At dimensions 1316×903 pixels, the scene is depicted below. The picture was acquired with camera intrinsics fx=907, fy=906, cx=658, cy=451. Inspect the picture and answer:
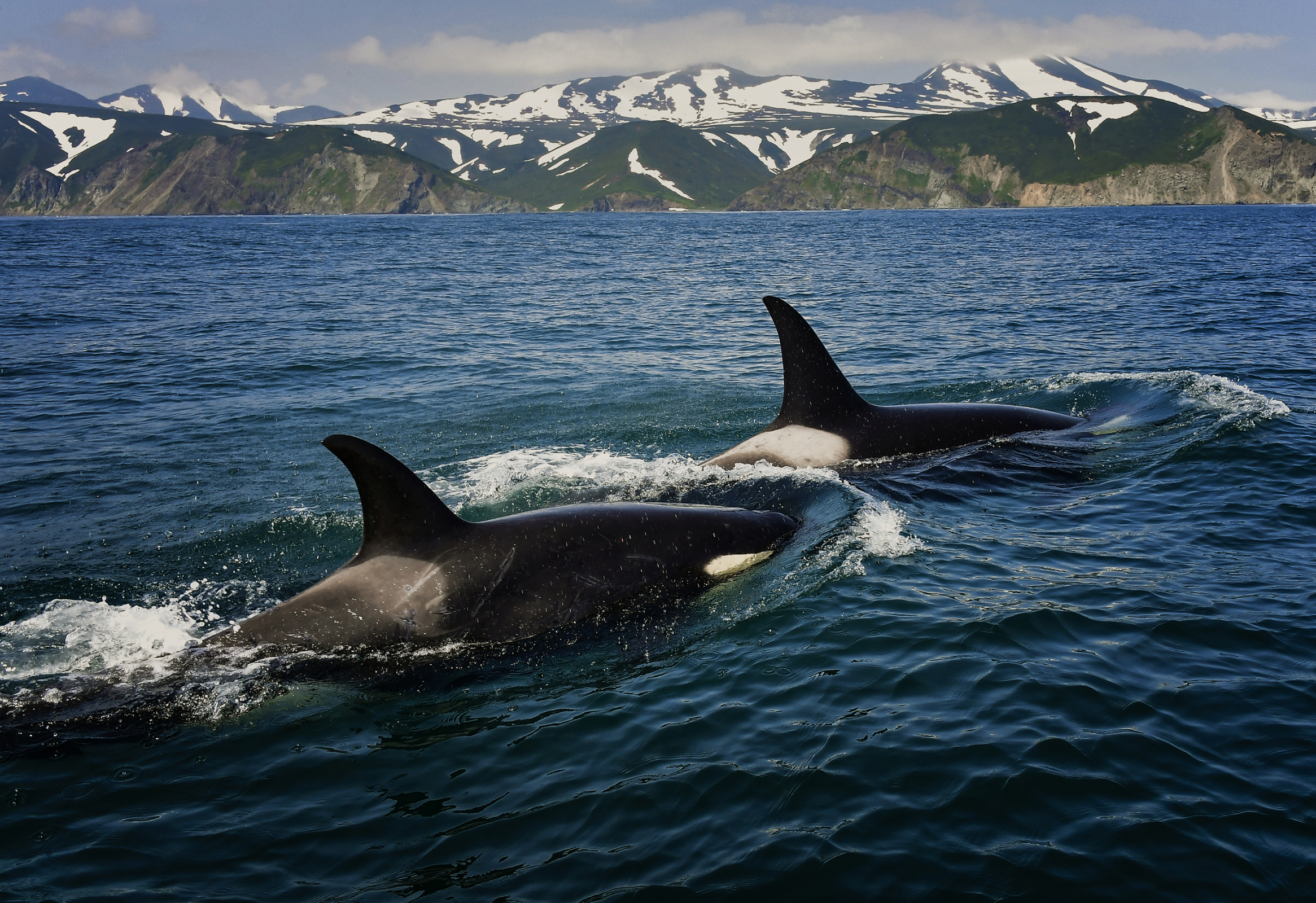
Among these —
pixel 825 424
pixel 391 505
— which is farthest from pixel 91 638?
pixel 825 424

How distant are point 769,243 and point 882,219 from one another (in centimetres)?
7600

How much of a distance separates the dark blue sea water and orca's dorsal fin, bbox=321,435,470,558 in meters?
1.08

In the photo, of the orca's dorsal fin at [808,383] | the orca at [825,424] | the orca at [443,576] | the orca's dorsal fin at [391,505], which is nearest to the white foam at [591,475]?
the orca at [825,424]

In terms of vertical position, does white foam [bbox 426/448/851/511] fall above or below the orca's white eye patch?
above

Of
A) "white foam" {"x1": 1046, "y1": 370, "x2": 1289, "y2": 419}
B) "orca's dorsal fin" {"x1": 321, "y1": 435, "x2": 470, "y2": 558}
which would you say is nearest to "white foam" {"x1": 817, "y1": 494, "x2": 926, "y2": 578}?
"orca's dorsal fin" {"x1": 321, "y1": 435, "x2": 470, "y2": 558}

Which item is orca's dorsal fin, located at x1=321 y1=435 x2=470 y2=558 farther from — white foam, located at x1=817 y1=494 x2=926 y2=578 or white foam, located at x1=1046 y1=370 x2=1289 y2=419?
white foam, located at x1=1046 y1=370 x2=1289 y2=419

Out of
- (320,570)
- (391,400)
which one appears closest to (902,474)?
(320,570)

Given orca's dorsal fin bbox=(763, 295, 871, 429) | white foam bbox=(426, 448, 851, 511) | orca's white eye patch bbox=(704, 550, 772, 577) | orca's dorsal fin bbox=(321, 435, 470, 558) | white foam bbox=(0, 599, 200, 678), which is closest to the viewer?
orca's dorsal fin bbox=(321, 435, 470, 558)

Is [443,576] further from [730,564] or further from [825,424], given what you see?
[825,424]

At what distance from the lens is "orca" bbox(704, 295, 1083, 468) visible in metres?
13.4

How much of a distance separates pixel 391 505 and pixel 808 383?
7380 millimetres

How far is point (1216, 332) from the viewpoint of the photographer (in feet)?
84.6

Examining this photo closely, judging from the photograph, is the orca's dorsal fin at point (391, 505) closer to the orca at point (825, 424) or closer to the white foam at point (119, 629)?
the white foam at point (119, 629)

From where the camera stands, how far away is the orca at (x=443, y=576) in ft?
26.8
